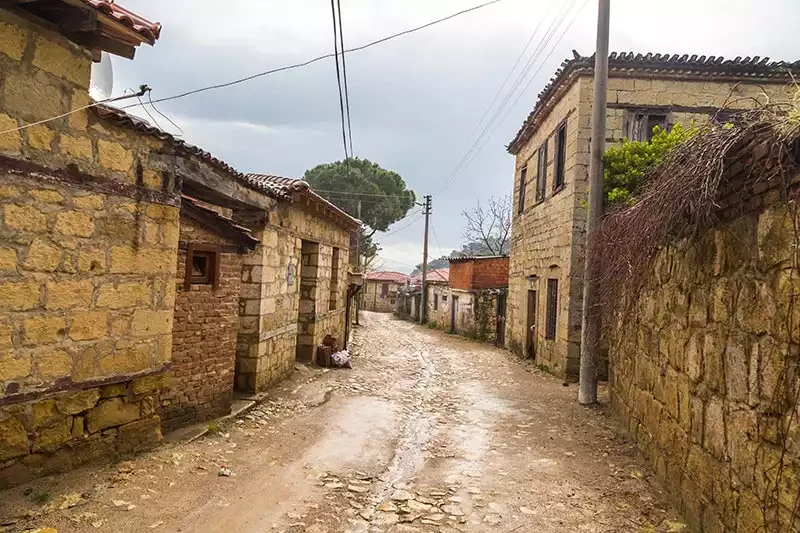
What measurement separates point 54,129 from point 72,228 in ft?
2.50

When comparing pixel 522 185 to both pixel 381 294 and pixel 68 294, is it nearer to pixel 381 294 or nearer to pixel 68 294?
pixel 68 294

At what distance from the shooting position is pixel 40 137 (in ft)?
12.3

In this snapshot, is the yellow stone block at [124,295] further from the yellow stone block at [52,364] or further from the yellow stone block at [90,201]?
the yellow stone block at [90,201]

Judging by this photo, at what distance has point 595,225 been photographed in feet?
25.5

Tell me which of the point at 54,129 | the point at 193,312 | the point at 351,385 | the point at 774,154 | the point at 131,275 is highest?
the point at 54,129

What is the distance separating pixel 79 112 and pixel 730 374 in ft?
16.9

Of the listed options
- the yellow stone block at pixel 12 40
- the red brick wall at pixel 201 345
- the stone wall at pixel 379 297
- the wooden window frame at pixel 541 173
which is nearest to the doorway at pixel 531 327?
the wooden window frame at pixel 541 173

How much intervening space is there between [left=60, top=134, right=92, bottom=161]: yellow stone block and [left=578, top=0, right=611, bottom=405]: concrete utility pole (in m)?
6.45

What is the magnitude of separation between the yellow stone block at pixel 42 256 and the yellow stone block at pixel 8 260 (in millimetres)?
83

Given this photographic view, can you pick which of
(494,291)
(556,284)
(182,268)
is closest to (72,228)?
(182,268)

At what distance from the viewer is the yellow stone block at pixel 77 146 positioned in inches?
154

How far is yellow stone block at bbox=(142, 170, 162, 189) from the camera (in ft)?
15.4

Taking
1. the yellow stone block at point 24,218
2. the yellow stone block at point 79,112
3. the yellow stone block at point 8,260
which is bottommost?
the yellow stone block at point 8,260

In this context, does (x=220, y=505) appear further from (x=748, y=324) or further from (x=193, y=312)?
(x=748, y=324)
